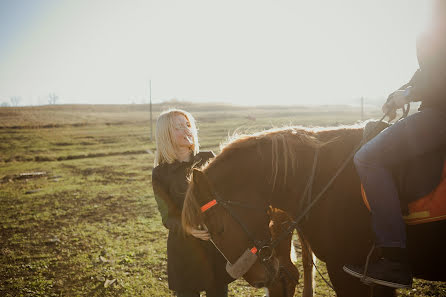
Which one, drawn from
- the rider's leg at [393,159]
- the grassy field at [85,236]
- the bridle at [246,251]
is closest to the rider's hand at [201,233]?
the bridle at [246,251]

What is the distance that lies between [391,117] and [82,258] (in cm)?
718

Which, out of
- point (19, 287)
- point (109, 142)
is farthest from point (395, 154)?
point (109, 142)

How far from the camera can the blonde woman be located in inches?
112

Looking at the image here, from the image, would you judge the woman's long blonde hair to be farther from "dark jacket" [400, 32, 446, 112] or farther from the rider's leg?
"dark jacket" [400, 32, 446, 112]

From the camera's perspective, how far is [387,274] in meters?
1.91

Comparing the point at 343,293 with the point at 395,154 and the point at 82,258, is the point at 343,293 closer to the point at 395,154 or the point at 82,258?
the point at 395,154

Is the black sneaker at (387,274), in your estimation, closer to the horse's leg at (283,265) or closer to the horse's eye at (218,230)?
the horse's leg at (283,265)

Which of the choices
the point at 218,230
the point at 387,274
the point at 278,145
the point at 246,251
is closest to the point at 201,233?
the point at 218,230

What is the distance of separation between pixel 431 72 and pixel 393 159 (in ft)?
2.35

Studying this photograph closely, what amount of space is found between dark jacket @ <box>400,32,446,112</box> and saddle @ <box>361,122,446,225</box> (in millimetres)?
422


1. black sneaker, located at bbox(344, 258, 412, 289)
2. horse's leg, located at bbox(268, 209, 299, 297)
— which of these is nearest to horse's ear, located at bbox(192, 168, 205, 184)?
horse's leg, located at bbox(268, 209, 299, 297)

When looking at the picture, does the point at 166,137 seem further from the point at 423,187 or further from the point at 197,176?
the point at 423,187

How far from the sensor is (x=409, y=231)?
210 centimetres

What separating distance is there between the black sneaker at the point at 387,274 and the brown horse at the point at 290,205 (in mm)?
150
